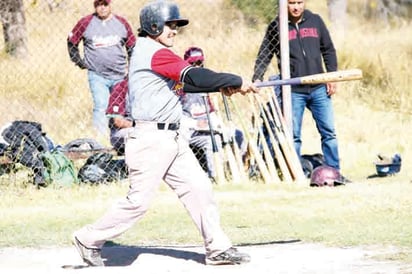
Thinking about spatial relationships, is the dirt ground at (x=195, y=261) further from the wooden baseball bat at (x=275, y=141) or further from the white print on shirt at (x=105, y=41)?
the white print on shirt at (x=105, y=41)

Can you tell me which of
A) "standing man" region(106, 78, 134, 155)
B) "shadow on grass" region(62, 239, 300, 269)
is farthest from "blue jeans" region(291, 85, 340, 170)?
"shadow on grass" region(62, 239, 300, 269)

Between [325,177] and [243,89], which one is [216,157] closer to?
[325,177]

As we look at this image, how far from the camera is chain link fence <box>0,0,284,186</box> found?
12148 mm

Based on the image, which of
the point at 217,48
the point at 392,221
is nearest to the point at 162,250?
the point at 392,221

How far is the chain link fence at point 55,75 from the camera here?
478 inches

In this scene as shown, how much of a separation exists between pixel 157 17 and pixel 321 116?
4.85 metres

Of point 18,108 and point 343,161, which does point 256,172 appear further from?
point 18,108

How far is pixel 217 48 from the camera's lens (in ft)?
48.7

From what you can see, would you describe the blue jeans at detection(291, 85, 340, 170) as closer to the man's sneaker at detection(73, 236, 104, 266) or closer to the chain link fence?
the chain link fence

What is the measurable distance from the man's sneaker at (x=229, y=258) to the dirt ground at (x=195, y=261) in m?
0.04

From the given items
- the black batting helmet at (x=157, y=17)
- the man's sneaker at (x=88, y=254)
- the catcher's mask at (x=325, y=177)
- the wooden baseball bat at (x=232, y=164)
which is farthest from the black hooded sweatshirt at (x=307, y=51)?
the man's sneaker at (x=88, y=254)

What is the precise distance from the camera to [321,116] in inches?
472

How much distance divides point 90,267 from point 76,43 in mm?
5362

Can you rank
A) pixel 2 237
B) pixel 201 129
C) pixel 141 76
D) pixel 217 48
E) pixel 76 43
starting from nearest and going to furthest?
pixel 141 76, pixel 2 237, pixel 201 129, pixel 76 43, pixel 217 48
